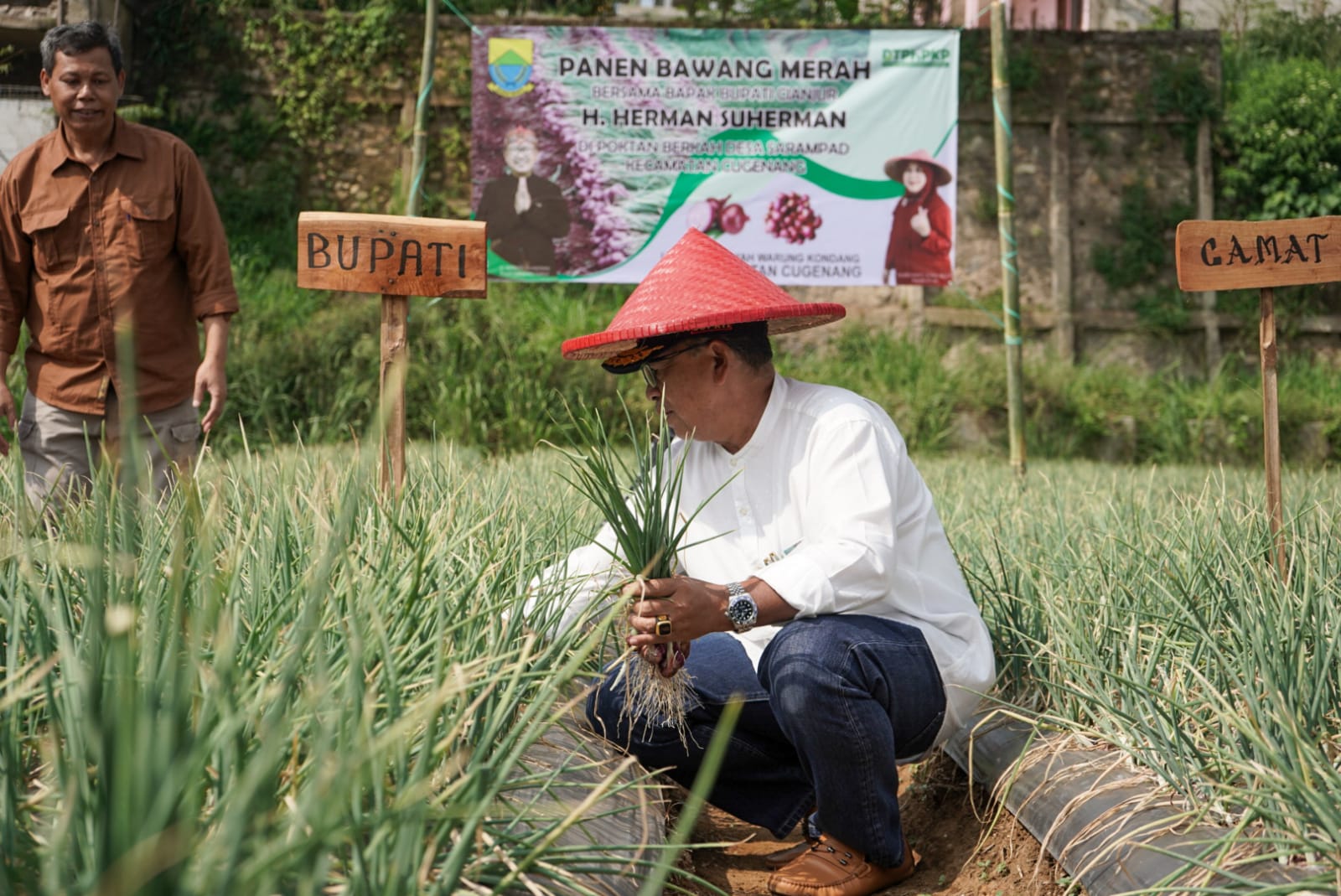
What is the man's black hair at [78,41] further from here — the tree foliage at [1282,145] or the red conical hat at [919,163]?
the tree foliage at [1282,145]

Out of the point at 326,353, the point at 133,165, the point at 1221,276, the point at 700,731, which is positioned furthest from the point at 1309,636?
the point at 326,353

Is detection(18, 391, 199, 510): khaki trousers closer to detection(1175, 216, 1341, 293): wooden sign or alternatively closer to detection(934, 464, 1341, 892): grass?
detection(934, 464, 1341, 892): grass

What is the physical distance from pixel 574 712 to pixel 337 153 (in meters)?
7.51

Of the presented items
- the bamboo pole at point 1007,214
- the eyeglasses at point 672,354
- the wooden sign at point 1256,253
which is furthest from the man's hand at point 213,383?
the bamboo pole at point 1007,214

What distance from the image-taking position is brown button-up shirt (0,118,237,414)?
3.17 m

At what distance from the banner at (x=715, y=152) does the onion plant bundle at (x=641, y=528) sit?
16.1ft

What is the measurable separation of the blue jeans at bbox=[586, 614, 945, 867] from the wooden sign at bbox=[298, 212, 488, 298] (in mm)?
989

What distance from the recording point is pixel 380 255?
2666mm

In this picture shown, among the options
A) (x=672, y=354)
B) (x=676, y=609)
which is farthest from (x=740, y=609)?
(x=672, y=354)

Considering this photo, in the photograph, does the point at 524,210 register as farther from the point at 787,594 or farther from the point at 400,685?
the point at 400,685

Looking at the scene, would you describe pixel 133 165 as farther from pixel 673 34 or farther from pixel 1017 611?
pixel 673 34

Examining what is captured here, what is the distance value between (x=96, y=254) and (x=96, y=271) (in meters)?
0.04

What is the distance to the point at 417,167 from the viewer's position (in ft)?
19.4

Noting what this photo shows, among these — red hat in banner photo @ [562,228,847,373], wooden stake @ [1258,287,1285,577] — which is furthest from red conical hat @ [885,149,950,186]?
red hat in banner photo @ [562,228,847,373]
